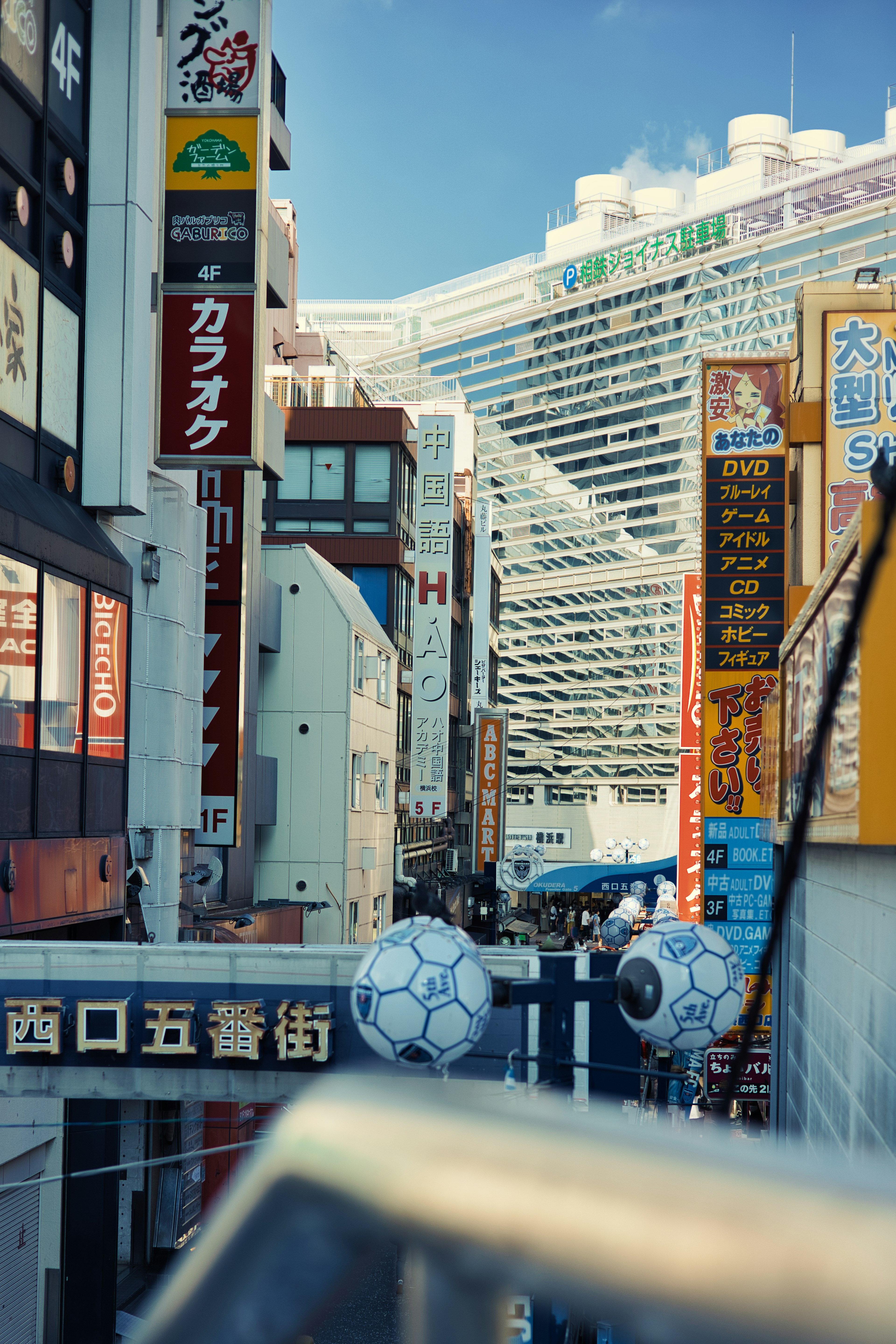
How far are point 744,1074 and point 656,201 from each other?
163 m

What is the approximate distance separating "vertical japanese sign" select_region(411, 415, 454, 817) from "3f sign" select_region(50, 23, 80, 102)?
2679cm

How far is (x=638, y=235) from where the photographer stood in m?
136

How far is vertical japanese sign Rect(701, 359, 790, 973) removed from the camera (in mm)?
21562

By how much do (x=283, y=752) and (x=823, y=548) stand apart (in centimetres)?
2014

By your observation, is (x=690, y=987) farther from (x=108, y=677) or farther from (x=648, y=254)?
(x=648, y=254)

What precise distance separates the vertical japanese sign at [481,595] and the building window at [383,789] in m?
19.2

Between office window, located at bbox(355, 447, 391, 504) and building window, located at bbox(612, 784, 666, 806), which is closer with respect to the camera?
office window, located at bbox(355, 447, 391, 504)

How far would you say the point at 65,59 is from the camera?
1667cm

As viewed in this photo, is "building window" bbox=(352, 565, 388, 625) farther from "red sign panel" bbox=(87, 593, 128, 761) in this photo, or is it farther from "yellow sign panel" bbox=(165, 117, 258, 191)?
"red sign panel" bbox=(87, 593, 128, 761)

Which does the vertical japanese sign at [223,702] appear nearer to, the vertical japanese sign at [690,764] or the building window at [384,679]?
the vertical japanese sign at [690,764]

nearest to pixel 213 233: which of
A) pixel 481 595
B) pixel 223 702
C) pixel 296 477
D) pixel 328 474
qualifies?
pixel 223 702

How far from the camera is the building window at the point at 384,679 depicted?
42.0 metres

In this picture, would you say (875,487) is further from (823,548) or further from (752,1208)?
(823,548)

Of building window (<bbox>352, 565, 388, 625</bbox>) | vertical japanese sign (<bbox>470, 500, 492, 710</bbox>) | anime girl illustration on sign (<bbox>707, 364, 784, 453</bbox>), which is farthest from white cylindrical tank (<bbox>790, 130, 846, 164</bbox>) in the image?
anime girl illustration on sign (<bbox>707, 364, 784, 453</bbox>)
